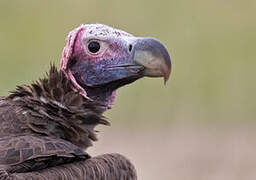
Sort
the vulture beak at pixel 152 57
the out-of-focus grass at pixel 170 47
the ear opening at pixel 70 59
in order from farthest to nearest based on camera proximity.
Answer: the out-of-focus grass at pixel 170 47, the ear opening at pixel 70 59, the vulture beak at pixel 152 57

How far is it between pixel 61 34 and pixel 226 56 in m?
2.70

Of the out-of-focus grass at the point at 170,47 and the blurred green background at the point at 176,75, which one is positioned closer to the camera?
the blurred green background at the point at 176,75

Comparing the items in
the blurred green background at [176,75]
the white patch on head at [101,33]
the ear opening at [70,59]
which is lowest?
the blurred green background at [176,75]

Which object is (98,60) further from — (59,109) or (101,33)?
(59,109)

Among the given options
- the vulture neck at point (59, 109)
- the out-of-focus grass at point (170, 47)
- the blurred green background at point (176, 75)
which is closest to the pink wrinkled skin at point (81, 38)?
the vulture neck at point (59, 109)

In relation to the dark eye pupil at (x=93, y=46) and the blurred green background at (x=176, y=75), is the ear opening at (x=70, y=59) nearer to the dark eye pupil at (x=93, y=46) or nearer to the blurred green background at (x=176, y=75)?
the dark eye pupil at (x=93, y=46)

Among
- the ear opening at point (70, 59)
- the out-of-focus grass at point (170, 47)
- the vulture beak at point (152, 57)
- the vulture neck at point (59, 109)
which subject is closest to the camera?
the vulture neck at point (59, 109)

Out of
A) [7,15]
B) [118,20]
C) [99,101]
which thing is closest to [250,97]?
[118,20]

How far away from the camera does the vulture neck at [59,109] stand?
5.87 metres

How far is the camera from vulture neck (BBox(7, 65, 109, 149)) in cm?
587

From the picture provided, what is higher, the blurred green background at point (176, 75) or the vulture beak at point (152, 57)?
the vulture beak at point (152, 57)

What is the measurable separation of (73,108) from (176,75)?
7.62m

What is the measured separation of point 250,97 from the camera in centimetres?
1312

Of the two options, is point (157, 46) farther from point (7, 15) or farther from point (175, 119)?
point (7, 15)
